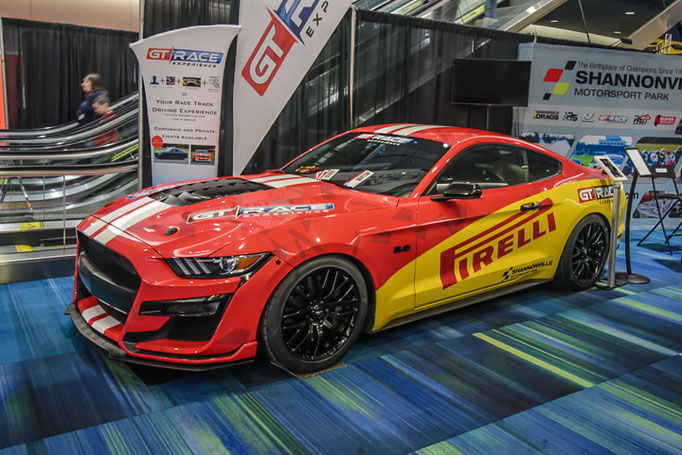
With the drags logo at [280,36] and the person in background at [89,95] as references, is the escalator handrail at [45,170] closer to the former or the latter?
the drags logo at [280,36]

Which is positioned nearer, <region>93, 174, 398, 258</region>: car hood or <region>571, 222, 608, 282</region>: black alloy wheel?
<region>93, 174, 398, 258</region>: car hood

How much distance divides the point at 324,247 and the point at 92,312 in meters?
1.32

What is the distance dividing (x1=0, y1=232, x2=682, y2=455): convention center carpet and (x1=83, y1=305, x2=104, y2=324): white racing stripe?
0.82 feet

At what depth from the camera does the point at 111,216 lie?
10.2ft

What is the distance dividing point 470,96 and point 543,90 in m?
1.13

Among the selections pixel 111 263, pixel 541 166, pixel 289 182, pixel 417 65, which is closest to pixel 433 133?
pixel 541 166

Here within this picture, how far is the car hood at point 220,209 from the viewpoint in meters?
2.70

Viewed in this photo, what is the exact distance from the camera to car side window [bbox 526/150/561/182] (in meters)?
4.12

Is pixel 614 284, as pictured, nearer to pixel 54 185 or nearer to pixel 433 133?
pixel 433 133

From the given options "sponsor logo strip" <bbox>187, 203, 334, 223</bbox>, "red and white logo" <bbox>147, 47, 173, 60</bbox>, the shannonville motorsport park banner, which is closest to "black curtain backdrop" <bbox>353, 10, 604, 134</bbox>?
the shannonville motorsport park banner

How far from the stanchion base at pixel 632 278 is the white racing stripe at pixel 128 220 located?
13.3ft

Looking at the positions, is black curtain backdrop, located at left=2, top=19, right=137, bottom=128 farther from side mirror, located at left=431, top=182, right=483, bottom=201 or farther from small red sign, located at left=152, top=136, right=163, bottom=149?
side mirror, located at left=431, top=182, right=483, bottom=201

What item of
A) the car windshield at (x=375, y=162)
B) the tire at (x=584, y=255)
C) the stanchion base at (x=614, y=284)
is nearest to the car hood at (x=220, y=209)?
the car windshield at (x=375, y=162)

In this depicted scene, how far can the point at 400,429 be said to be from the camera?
2.52 meters
